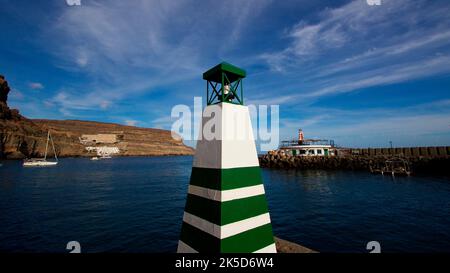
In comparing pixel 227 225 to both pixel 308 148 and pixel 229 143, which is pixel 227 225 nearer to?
pixel 229 143

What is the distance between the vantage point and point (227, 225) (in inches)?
185

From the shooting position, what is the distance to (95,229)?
17750 mm

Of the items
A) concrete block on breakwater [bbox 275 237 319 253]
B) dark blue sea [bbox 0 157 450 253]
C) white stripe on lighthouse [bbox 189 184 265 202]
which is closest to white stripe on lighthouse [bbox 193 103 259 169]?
white stripe on lighthouse [bbox 189 184 265 202]

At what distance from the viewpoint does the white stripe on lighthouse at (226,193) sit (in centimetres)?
478

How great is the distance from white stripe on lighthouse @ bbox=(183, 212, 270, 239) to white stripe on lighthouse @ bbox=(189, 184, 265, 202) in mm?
579

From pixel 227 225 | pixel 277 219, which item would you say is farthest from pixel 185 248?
pixel 277 219

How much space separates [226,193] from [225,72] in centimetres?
333

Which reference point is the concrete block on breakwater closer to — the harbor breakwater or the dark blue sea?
the dark blue sea

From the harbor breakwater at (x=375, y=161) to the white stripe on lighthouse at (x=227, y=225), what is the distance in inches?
2261
